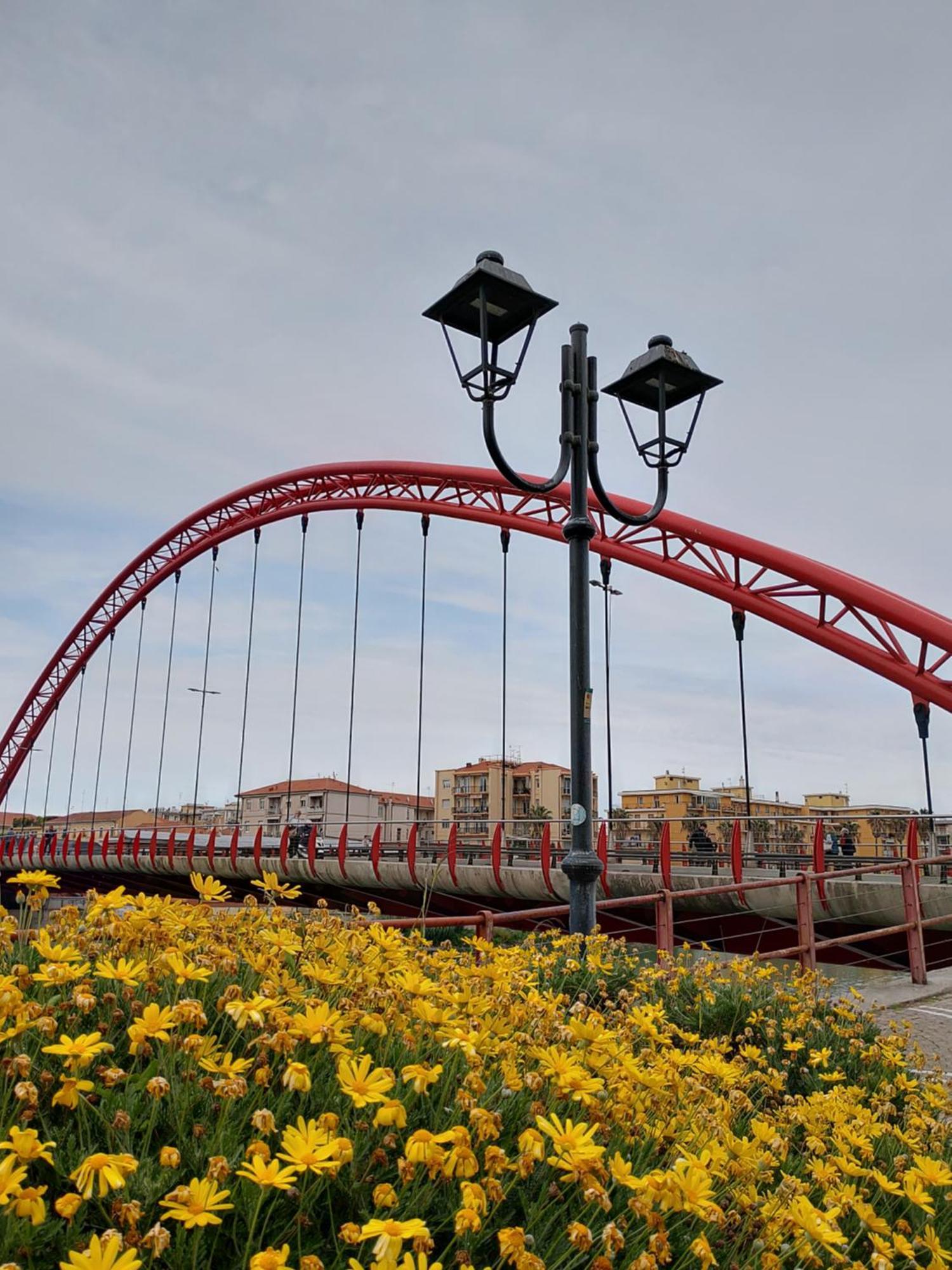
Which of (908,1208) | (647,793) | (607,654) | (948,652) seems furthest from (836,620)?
(647,793)

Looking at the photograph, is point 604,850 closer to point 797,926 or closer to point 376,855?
point 376,855

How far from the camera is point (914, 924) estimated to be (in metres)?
8.56

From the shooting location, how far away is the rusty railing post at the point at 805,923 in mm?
7316

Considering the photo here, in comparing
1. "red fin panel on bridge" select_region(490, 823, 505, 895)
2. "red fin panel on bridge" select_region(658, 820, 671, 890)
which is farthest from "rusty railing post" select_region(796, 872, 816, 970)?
"red fin panel on bridge" select_region(490, 823, 505, 895)

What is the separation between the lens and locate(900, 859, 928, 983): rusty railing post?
8531 millimetres

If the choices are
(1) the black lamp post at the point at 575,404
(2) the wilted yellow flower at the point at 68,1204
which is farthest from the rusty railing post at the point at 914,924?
(2) the wilted yellow flower at the point at 68,1204

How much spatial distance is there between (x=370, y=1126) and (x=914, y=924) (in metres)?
8.00

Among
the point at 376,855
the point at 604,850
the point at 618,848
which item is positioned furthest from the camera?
the point at 376,855

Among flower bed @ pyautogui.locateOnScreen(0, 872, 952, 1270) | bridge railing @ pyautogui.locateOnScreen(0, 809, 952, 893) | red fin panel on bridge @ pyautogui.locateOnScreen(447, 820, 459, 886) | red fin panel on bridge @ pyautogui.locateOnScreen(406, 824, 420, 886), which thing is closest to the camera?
flower bed @ pyautogui.locateOnScreen(0, 872, 952, 1270)

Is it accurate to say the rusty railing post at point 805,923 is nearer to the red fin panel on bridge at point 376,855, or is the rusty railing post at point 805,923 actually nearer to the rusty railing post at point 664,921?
the rusty railing post at point 664,921

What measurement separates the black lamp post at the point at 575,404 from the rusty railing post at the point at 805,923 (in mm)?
2448

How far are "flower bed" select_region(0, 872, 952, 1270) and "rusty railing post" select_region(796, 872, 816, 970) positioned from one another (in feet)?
14.4

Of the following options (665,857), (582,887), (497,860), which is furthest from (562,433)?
(497,860)

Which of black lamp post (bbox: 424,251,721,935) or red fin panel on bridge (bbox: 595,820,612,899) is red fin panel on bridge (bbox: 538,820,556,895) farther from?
black lamp post (bbox: 424,251,721,935)
